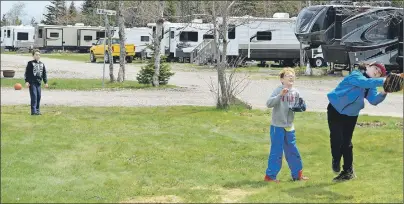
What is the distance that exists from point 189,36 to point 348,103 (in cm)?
3169

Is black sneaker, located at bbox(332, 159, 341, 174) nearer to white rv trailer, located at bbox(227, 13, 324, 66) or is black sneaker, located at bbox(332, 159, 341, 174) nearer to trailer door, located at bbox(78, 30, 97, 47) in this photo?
white rv trailer, located at bbox(227, 13, 324, 66)

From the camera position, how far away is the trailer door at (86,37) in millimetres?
50922

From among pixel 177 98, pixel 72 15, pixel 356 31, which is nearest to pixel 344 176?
pixel 177 98

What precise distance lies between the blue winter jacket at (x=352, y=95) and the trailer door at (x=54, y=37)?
149 ft

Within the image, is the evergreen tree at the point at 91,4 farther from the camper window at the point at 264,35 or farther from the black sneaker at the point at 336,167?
the black sneaker at the point at 336,167

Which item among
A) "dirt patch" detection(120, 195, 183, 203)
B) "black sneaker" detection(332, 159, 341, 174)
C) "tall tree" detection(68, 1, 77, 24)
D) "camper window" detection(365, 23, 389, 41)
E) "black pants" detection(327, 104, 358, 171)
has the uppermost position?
"tall tree" detection(68, 1, 77, 24)

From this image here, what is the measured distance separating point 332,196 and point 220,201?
1.15 m

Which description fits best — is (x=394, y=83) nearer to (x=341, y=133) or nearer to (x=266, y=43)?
(x=341, y=133)

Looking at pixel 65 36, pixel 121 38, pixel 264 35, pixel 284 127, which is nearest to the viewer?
pixel 284 127

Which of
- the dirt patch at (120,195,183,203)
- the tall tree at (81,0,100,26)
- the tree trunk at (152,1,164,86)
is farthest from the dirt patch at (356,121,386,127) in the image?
the tall tree at (81,0,100,26)

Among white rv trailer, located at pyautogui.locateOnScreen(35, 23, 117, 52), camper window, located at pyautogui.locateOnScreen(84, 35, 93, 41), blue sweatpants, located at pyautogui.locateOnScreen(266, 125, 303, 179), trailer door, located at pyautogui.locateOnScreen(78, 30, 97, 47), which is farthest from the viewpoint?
camper window, located at pyautogui.locateOnScreen(84, 35, 93, 41)

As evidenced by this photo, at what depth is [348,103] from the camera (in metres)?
6.46

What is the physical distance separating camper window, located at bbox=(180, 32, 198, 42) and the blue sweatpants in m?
31.0

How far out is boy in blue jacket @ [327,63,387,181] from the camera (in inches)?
249
